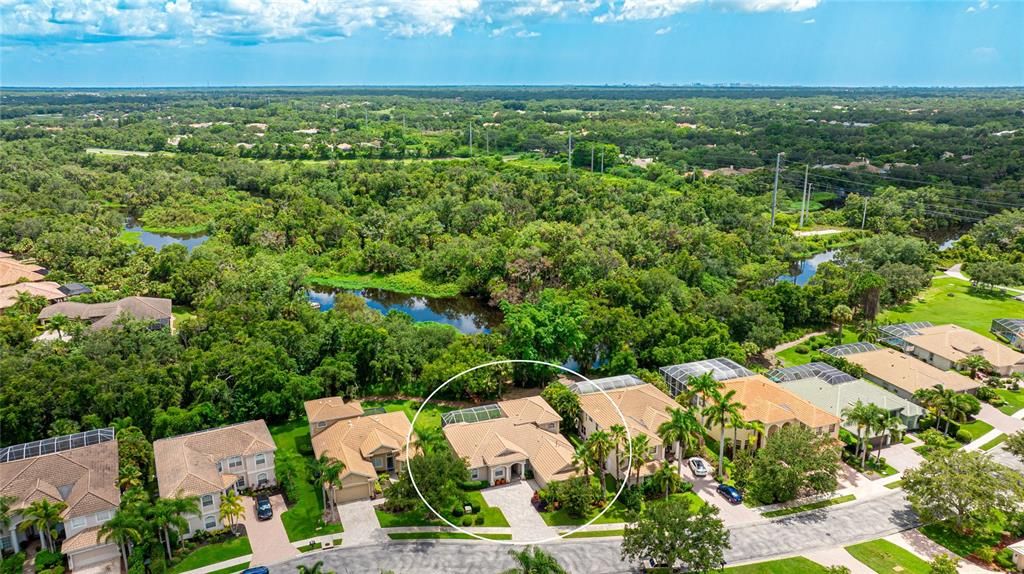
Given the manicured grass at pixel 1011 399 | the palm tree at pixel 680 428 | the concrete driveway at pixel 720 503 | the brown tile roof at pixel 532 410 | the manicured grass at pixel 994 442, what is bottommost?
the concrete driveway at pixel 720 503

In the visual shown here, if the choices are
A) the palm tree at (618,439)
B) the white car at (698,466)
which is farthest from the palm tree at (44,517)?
the white car at (698,466)

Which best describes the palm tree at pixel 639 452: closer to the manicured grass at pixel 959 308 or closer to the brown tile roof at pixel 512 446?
the brown tile roof at pixel 512 446

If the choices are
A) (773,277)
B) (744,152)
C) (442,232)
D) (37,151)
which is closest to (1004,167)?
(744,152)

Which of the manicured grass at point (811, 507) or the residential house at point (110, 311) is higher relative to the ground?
the residential house at point (110, 311)

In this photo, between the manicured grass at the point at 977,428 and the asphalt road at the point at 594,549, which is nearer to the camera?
the asphalt road at the point at 594,549

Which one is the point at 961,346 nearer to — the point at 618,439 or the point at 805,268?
the point at 618,439

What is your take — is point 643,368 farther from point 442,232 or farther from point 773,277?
point 442,232
